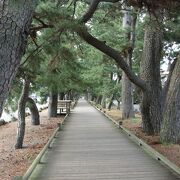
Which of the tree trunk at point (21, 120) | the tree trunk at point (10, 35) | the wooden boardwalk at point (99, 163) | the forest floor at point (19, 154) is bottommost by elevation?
the forest floor at point (19, 154)

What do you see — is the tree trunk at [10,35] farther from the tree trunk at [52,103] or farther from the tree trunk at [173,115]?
the tree trunk at [52,103]

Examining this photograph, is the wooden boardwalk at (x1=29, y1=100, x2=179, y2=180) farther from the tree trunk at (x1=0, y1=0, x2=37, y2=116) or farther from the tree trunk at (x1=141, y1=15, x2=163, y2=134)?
the tree trunk at (x1=0, y1=0, x2=37, y2=116)

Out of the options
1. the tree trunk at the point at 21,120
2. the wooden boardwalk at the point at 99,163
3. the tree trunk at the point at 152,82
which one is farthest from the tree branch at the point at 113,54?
the tree trunk at the point at 21,120

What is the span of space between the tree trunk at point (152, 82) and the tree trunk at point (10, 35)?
489 inches

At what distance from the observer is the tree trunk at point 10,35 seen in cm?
364

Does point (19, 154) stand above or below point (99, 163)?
below

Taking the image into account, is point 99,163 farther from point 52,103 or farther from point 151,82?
point 52,103

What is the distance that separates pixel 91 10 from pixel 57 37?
5.52 feet

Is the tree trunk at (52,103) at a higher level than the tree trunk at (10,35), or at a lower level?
lower

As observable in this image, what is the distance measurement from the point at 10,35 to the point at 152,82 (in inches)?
509

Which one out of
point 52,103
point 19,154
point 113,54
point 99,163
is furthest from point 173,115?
point 52,103

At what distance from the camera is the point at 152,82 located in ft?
53.2

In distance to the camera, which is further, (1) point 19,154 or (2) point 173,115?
(2) point 173,115

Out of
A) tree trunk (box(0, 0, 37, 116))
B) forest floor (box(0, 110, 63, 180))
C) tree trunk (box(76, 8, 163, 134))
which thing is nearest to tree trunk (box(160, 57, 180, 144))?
tree trunk (box(76, 8, 163, 134))
